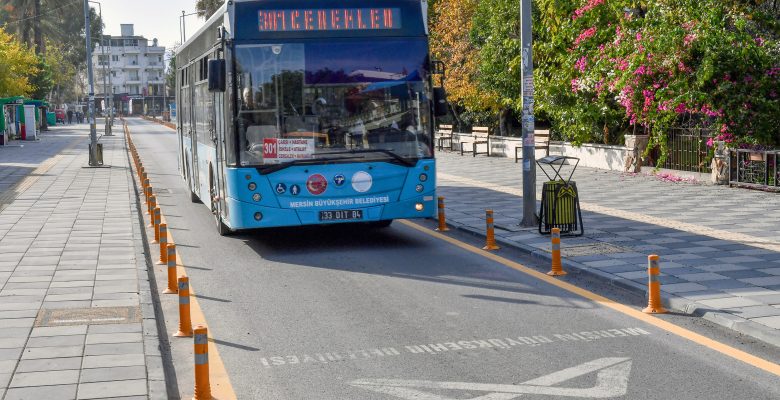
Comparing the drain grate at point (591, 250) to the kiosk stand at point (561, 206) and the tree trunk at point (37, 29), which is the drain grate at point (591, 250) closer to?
the kiosk stand at point (561, 206)

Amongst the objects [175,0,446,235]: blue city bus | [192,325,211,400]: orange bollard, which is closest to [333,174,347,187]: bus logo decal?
[175,0,446,235]: blue city bus

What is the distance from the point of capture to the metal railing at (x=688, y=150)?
73.4 ft

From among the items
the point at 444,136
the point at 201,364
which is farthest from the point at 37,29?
the point at 201,364

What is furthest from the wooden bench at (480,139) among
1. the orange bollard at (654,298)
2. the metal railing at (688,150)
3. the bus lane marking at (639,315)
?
the orange bollard at (654,298)

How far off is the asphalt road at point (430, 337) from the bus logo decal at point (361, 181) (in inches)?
35.3

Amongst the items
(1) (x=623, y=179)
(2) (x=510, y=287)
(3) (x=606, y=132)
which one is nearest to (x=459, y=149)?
(3) (x=606, y=132)

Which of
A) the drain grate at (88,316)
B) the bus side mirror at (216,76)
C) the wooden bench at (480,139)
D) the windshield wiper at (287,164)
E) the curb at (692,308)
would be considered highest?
the bus side mirror at (216,76)

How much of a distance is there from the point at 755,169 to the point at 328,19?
451 inches

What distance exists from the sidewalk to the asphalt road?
1.27ft

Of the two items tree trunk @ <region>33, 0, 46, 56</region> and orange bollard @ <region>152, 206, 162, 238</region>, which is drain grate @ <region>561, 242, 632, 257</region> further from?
tree trunk @ <region>33, 0, 46, 56</region>

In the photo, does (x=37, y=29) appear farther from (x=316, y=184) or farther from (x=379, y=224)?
(x=316, y=184)

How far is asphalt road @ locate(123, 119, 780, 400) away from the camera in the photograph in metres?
6.69

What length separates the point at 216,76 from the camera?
39.8ft

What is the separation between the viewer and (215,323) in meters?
8.96
